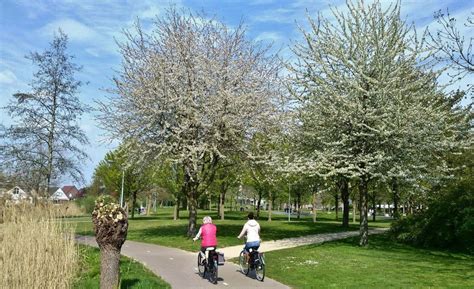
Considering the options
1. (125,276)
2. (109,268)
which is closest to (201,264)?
(125,276)

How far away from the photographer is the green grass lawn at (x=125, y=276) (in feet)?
34.8

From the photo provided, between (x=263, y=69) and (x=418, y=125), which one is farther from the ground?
(x=263, y=69)

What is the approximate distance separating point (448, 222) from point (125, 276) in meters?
15.6

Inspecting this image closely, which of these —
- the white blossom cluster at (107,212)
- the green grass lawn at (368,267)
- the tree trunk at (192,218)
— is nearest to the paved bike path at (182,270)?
the green grass lawn at (368,267)

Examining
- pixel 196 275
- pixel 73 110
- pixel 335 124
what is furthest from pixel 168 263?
pixel 73 110

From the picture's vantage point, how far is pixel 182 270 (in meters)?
14.0

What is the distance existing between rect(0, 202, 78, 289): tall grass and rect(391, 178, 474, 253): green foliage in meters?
16.1

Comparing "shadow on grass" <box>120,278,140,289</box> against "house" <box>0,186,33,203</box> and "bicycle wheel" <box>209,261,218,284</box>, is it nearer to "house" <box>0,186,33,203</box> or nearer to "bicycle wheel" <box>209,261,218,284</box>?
"bicycle wheel" <box>209,261,218,284</box>

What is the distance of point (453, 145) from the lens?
20.3 meters

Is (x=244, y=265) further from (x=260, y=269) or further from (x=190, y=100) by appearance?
(x=190, y=100)

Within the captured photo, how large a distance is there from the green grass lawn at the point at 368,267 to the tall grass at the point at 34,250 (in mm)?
5444

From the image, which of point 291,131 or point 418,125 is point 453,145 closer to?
point 418,125

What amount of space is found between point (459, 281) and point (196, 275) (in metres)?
6.89

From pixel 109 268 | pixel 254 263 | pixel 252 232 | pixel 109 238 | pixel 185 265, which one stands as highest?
pixel 109 238
